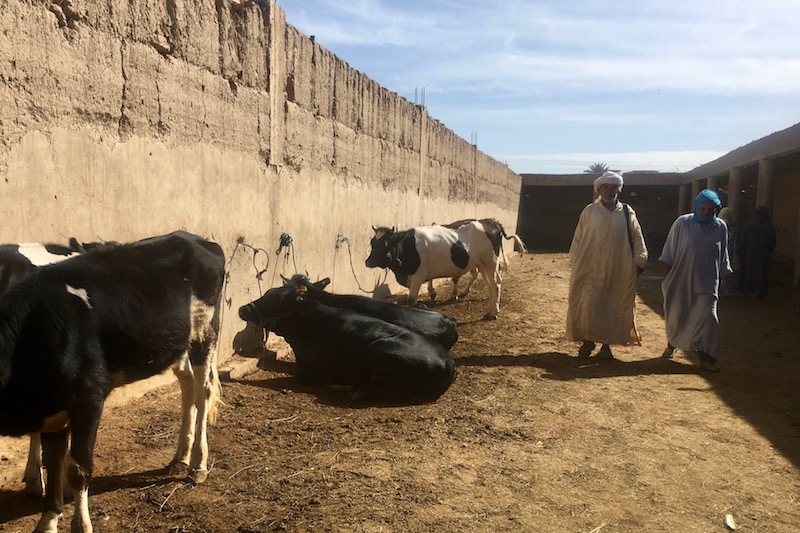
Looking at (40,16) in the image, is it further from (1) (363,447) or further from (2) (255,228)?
(1) (363,447)

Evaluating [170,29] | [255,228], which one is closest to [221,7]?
[170,29]

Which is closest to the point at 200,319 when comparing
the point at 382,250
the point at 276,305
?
the point at 276,305

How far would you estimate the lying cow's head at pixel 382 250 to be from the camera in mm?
9469

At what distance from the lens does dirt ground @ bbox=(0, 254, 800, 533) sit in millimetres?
3439

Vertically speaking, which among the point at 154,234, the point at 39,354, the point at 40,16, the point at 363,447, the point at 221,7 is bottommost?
the point at 363,447

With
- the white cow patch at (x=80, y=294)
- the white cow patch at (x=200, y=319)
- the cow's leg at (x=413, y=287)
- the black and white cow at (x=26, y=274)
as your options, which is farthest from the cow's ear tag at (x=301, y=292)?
the cow's leg at (x=413, y=287)

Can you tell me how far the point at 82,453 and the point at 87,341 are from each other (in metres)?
0.49

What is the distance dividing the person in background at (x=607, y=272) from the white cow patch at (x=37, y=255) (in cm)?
518

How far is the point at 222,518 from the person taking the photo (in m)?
3.32

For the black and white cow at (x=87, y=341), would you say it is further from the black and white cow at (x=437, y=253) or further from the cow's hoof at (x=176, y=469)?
the black and white cow at (x=437, y=253)

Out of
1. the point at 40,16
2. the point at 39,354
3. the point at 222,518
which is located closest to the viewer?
the point at 39,354

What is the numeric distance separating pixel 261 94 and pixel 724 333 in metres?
6.99

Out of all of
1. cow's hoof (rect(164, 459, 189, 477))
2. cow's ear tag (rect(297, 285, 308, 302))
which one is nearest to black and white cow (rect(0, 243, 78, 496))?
cow's hoof (rect(164, 459, 189, 477))

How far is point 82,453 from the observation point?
9.87 ft
